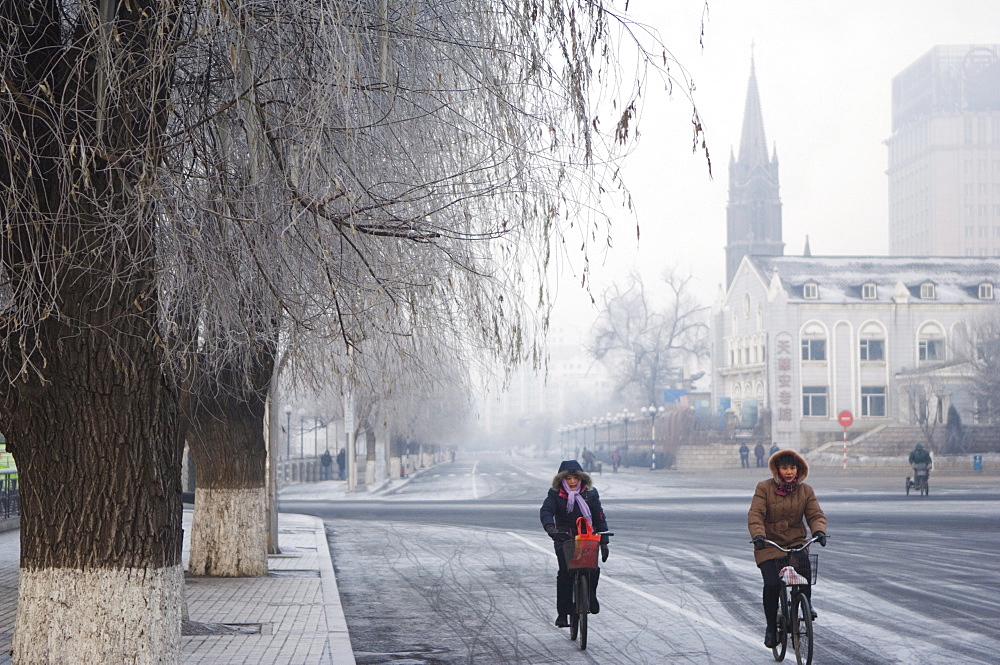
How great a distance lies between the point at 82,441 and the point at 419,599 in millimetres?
8168

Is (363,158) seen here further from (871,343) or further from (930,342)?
(930,342)

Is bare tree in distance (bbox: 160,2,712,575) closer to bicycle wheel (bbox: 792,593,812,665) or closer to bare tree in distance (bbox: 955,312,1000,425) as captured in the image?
bicycle wheel (bbox: 792,593,812,665)

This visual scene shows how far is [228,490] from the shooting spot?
46.9 ft

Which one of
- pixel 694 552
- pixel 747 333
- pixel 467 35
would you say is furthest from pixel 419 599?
pixel 747 333

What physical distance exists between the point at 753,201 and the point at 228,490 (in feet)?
472

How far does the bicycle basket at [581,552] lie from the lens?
1009 cm

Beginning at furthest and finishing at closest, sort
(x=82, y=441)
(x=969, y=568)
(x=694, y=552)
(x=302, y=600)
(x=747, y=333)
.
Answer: (x=747, y=333) < (x=694, y=552) < (x=969, y=568) < (x=302, y=600) < (x=82, y=441)

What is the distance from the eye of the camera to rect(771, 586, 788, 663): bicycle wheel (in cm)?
880

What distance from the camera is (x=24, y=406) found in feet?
19.4

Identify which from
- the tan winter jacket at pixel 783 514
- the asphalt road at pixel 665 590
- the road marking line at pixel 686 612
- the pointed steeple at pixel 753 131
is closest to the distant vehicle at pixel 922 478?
the asphalt road at pixel 665 590

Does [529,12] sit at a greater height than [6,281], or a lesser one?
greater

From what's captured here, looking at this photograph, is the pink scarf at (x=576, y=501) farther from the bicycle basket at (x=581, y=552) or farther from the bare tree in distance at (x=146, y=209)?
the bare tree in distance at (x=146, y=209)

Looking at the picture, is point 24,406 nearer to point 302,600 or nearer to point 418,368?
point 418,368

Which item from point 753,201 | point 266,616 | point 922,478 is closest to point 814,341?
point 922,478
